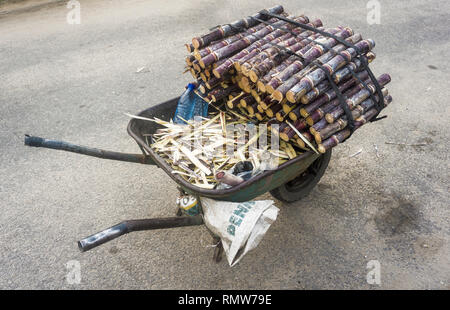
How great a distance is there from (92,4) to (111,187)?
24.1 ft

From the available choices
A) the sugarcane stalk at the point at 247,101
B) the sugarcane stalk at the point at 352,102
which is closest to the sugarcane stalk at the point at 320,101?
the sugarcane stalk at the point at 352,102

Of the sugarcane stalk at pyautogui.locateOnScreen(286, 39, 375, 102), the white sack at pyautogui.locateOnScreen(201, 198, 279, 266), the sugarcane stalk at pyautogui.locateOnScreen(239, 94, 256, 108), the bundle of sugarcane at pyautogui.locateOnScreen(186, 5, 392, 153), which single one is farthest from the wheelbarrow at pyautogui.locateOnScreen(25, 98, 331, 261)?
the sugarcane stalk at pyautogui.locateOnScreen(239, 94, 256, 108)

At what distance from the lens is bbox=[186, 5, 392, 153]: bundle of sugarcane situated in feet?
10.9

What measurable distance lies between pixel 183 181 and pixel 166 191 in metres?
1.69

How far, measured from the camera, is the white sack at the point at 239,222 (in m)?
2.96

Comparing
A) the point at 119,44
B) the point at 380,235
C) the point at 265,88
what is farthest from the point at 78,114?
the point at 380,235

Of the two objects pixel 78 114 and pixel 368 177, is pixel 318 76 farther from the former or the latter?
pixel 78 114

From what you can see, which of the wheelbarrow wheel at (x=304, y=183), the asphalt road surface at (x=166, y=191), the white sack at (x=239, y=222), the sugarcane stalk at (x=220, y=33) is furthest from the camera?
the wheelbarrow wheel at (x=304, y=183)

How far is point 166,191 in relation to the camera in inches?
180

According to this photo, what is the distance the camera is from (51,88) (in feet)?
21.8

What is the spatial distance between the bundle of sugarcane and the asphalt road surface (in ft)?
4.09
